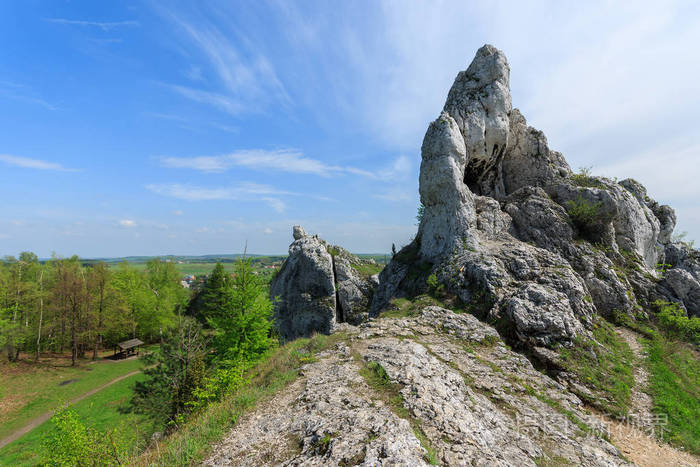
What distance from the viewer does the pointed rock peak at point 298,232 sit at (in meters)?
44.2

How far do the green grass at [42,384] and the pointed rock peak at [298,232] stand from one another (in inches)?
998

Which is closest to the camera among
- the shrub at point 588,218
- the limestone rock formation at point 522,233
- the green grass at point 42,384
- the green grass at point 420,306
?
the limestone rock formation at point 522,233

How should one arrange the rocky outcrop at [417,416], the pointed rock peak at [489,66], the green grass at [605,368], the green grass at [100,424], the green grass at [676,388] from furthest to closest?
the pointed rock peak at [489,66] < the green grass at [100,424] < the green grass at [605,368] < the green grass at [676,388] < the rocky outcrop at [417,416]

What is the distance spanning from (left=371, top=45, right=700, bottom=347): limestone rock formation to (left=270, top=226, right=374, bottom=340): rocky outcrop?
838cm

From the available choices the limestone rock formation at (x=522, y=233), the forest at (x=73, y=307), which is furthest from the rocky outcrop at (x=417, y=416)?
the forest at (x=73, y=307)

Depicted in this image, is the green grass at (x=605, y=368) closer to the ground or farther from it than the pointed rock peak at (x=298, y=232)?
closer to the ground

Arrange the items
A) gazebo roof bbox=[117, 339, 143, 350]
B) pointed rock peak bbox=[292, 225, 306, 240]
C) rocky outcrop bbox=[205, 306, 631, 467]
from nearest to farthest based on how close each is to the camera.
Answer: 1. rocky outcrop bbox=[205, 306, 631, 467]
2. pointed rock peak bbox=[292, 225, 306, 240]
3. gazebo roof bbox=[117, 339, 143, 350]

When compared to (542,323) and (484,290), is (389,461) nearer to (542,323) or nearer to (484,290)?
(542,323)

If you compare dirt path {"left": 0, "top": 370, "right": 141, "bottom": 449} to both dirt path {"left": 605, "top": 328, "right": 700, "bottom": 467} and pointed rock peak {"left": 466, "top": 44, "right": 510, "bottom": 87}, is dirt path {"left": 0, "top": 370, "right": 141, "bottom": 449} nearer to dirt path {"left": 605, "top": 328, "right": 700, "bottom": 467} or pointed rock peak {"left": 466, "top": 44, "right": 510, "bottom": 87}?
dirt path {"left": 605, "top": 328, "right": 700, "bottom": 467}

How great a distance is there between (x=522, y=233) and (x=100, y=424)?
4541 cm

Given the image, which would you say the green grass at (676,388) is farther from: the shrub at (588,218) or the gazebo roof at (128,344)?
the gazebo roof at (128,344)

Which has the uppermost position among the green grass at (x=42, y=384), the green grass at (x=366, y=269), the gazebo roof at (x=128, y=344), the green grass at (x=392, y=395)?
the green grass at (x=366, y=269)

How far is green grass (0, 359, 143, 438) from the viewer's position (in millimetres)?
28562

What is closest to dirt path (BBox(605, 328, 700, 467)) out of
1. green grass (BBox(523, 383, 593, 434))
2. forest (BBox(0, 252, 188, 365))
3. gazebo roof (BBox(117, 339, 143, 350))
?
green grass (BBox(523, 383, 593, 434))
